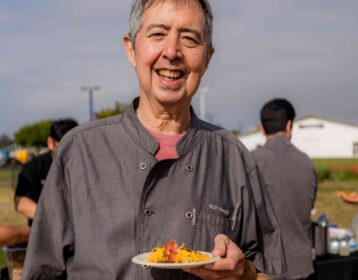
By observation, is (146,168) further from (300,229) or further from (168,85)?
(300,229)

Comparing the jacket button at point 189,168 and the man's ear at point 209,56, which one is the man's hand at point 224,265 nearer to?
the jacket button at point 189,168

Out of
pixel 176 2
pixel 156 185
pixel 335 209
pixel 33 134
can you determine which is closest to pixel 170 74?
pixel 176 2

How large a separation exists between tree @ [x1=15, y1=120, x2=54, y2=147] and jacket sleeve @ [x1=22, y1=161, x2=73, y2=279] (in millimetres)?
85622

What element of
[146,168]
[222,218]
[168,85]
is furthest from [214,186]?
[168,85]

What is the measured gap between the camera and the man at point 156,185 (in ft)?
5.93

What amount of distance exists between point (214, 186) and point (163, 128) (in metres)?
0.26

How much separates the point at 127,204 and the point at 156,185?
0.11 meters

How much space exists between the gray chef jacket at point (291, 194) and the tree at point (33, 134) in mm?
83051

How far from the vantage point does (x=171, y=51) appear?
6.19ft

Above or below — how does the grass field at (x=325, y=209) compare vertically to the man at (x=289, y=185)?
below

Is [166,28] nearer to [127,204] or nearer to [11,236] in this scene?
[127,204]

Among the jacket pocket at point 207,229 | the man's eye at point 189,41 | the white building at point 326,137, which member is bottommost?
the jacket pocket at point 207,229

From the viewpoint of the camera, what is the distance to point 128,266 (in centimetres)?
180

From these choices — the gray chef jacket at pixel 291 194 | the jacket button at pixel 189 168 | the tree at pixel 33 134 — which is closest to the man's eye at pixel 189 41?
the jacket button at pixel 189 168
